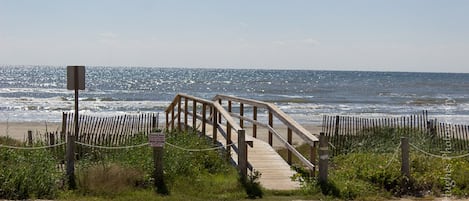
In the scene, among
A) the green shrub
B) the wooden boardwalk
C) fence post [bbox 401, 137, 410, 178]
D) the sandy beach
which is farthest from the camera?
the sandy beach

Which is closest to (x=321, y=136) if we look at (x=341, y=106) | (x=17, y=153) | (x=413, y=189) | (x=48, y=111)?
(x=413, y=189)

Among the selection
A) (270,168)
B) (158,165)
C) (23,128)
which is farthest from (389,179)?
(23,128)

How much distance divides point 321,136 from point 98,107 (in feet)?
125

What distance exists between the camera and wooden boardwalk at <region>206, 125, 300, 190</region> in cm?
1053

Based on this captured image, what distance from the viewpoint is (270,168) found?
465 inches

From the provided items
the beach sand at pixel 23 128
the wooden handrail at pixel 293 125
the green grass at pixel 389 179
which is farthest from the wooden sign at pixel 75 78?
the beach sand at pixel 23 128

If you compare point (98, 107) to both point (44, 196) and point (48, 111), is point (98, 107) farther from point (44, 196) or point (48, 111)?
point (44, 196)

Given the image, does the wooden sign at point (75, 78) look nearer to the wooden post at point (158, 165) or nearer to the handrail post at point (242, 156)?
the wooden post at point (158, 165)


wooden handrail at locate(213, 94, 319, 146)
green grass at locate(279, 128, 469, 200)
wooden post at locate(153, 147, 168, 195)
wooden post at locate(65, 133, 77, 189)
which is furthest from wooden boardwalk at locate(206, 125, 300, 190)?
wooden post at locate(65, 133, 77, 189)

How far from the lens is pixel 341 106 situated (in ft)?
166

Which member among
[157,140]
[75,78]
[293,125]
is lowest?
[157,140]

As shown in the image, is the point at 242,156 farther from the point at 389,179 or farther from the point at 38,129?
the point at 38,129

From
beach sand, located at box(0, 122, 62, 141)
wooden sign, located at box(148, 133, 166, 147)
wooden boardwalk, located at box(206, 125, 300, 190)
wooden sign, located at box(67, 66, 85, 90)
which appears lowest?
beach sand, located at box(0, 122, 62, 141)

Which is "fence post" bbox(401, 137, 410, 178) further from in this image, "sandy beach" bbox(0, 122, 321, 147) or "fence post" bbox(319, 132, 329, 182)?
"sandy beach" bbox(0, 122, 321, 147)
